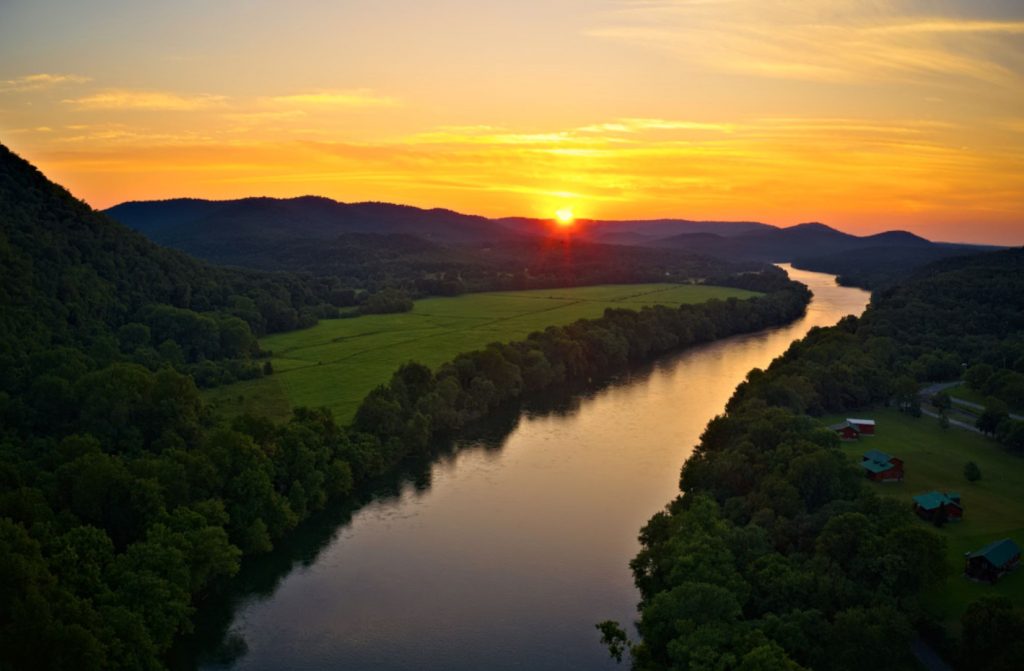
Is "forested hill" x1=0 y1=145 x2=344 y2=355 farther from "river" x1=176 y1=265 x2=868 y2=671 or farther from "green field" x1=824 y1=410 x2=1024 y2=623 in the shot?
"green field" x1=824 y1=410 x2=1024 y2=623

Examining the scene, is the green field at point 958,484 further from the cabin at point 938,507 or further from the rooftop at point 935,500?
the rooftop at point 935,500

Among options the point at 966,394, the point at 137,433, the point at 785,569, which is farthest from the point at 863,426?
the point at 137,433

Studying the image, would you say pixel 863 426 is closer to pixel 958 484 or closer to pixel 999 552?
pixel 958 484

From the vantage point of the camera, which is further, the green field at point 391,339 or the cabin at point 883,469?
the green field at point 391,339

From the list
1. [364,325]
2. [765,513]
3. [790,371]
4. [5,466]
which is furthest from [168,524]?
[364,325]

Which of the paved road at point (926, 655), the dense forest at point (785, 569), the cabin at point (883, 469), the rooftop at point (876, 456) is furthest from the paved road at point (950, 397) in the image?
the paved road at point (926, 655)
